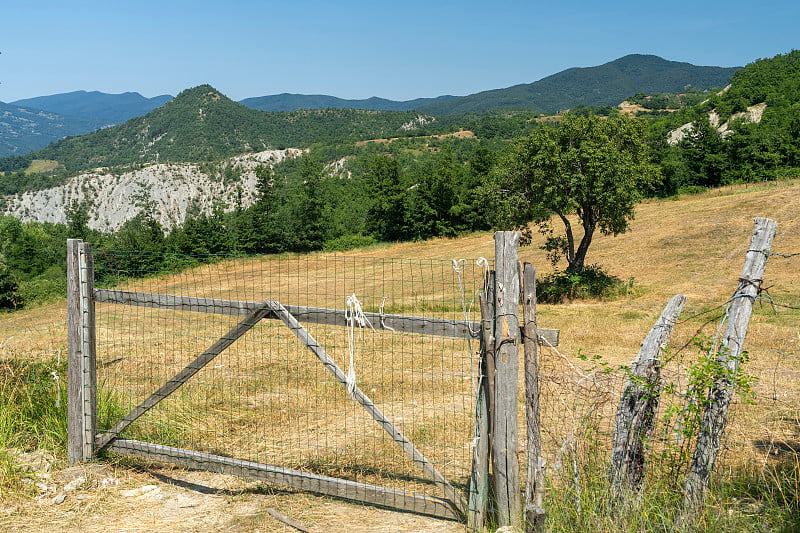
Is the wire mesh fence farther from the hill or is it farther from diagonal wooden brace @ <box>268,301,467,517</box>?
the hill

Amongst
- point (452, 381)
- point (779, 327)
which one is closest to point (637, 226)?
point (779, 327)

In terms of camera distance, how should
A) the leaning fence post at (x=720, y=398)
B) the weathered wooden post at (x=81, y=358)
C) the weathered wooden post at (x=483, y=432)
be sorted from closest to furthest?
the leaning fence post at (x=720, y=398) → the weathered wooden post at (x=483, y=432) → the weathered wooden post at (x=81, y=358)

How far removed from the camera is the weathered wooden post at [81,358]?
5445mm

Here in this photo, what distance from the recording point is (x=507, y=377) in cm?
397

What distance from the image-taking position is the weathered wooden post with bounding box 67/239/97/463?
17.9 ft

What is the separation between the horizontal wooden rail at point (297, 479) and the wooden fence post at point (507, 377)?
562 millimetres

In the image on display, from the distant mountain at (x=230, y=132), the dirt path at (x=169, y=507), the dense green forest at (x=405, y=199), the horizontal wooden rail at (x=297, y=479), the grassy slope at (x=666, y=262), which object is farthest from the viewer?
the distant mountain at (x=230, y=132)

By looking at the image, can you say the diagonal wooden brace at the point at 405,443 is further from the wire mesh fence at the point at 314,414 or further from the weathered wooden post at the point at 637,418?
the weathered wooden post at the point at 637,418

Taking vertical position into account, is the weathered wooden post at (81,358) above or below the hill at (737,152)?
below

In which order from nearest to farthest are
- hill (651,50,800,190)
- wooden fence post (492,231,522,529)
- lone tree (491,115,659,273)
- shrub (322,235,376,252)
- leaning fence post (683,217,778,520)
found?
leaning fence post (683,217,778,520)
wooden fence post (492,231,522,529)
lone tree (491,115,659,273)
hill (651,50,800,190)
shrub (322,235,376,252)

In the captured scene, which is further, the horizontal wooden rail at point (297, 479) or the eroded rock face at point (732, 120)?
the eroded rock face at point (732, 120)

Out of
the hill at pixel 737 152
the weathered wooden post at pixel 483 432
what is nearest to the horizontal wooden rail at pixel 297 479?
the weathered wooden post at pixel 483 432

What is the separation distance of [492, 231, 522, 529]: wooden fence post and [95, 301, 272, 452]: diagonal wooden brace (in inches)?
78.7

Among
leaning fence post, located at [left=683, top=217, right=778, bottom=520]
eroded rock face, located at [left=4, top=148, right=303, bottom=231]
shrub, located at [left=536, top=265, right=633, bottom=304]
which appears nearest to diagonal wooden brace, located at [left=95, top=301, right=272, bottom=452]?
leaning fence post, located at [left=683, top=217, right=778, bottom=520]
